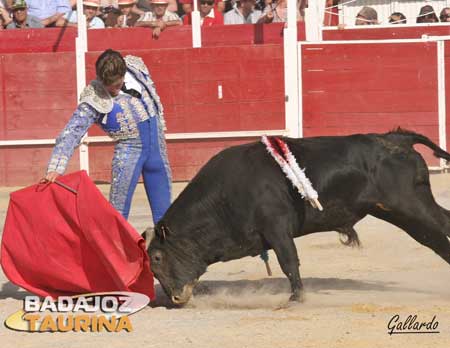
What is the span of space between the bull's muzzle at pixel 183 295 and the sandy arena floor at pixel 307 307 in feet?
0.15

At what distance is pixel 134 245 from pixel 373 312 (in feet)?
3.71

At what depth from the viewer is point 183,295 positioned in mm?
5184

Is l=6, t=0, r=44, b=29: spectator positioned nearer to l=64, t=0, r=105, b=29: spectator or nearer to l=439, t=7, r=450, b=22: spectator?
l=64, t=0, r=105, b=29: spectator

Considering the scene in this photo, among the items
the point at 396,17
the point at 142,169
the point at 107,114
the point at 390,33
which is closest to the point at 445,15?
the point at 396,17

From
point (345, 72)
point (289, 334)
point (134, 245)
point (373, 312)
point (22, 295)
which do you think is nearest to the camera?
point (289, 334)

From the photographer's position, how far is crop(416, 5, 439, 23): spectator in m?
12.0

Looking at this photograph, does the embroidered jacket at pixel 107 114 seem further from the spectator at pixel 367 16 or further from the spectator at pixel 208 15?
the spectator at pixel 367 16

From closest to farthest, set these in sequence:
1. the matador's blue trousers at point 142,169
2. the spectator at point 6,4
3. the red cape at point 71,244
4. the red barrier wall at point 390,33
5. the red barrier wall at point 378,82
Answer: the red cape at point 71,244 → the matador's blue trousers at point 142,169 → the red barrier wall at point 378,82 → the red barrier wall at point 390,33 → the spectator at point 6,4

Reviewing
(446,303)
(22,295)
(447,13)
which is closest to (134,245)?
(22,295)

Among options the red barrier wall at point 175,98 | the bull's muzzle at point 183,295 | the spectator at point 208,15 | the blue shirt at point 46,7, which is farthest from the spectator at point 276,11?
the bull's muzzle at point 183,295

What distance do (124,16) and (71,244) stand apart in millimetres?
7059

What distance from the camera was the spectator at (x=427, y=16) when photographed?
1199 cm

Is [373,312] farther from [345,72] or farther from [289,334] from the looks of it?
[345,72]

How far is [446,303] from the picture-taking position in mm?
5121
